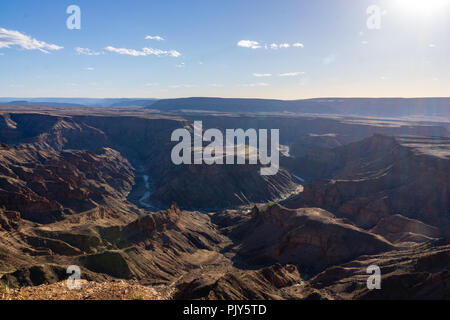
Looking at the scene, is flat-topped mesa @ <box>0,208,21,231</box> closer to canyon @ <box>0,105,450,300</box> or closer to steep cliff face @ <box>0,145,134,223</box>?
canyon @ <box>0,105,450,300</box>

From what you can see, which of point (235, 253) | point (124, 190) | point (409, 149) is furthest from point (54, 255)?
point (409, 149)

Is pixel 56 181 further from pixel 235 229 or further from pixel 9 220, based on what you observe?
pixel 235 229

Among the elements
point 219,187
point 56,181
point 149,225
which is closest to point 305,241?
point 149,225

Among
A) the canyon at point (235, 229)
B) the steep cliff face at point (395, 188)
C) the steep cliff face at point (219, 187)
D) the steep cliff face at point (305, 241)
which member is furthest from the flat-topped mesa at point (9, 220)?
the steep cliff face at point (395, 188)

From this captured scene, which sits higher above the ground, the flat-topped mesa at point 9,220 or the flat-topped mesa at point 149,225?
the flat-topped mesa at point 9,220

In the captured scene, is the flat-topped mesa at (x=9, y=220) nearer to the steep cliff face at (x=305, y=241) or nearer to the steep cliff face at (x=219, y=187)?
the steep cliff face at (x=305, y=241)

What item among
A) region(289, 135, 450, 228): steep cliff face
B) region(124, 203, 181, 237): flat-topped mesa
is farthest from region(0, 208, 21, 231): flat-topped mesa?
region(289, 135, 450, 228): steep cliff face
